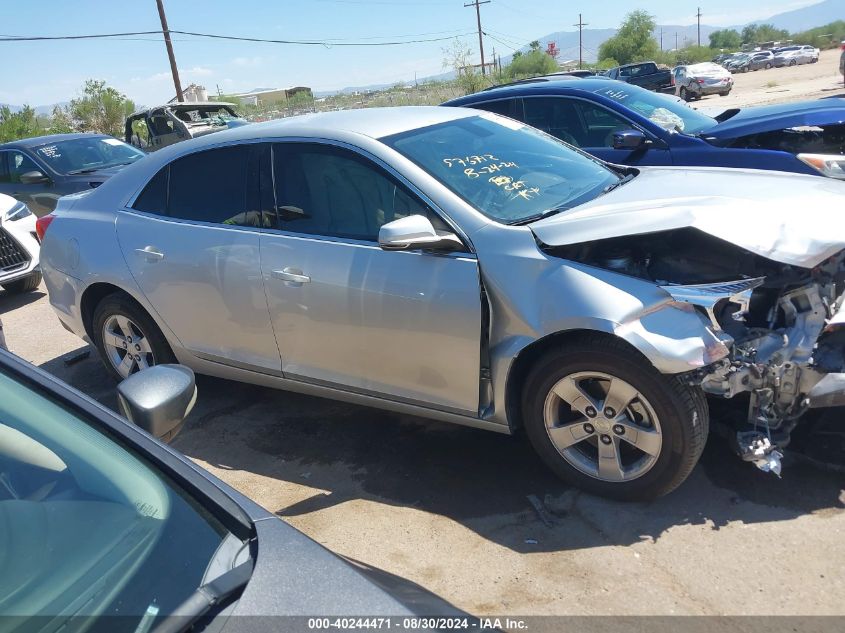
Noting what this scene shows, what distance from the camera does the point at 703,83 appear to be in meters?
32.0

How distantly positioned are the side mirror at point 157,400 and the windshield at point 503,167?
170 cm

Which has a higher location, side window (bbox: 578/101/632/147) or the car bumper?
side window (bbox: 578/101/632/147)

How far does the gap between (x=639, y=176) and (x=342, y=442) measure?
2.29 meters

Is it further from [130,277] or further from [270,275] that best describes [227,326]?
[130,277]

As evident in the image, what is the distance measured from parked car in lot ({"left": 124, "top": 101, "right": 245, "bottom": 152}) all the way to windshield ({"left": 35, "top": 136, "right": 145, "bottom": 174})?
410 cm

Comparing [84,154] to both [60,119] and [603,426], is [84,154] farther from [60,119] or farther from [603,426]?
[60,119]

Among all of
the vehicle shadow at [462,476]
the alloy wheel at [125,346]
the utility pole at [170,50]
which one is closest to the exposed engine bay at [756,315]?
the vehicle shadow at [462,476]

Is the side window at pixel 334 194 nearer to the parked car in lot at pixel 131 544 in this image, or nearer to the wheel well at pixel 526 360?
the wheel well at pixel 526 360

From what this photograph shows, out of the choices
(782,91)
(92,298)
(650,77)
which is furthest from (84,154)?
(650,77)

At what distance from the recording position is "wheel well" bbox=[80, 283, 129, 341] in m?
4.57

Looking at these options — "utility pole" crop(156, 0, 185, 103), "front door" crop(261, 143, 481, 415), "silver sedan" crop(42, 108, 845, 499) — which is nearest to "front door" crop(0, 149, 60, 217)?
"silver sedan" crop(42, 108, 845, 499)

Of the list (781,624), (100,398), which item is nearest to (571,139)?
(100,398)

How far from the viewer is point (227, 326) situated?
4027mm

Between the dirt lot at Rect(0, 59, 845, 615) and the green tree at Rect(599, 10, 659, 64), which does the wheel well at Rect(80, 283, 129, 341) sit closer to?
the dirt lot at Rect(0, 59, 845, 615)
